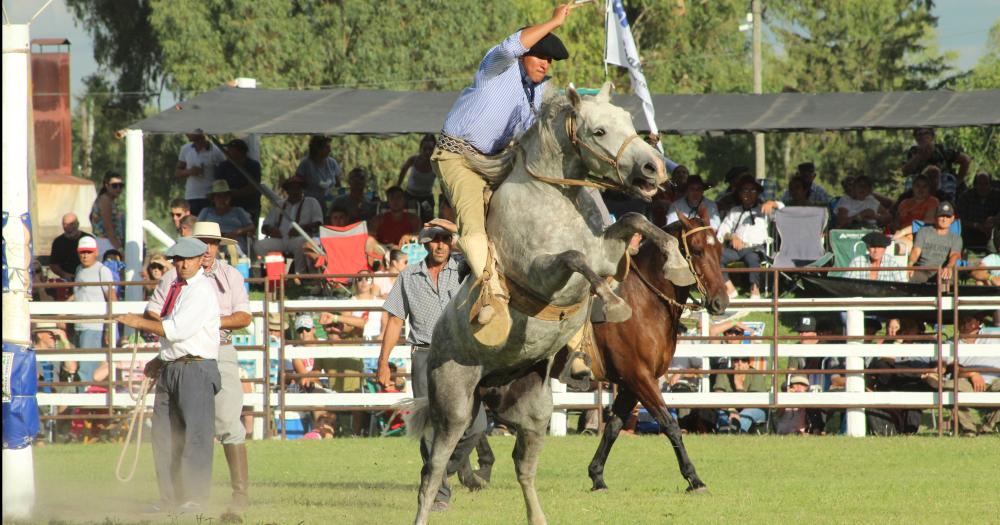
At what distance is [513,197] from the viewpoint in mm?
7672

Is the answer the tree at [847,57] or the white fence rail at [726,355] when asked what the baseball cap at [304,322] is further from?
the tree at [847,57]

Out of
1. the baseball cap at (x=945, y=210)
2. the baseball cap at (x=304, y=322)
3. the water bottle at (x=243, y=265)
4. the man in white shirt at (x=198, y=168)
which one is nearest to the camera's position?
the baseball cap at (x=304, y=322)

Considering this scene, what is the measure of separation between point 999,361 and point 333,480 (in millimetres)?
7747

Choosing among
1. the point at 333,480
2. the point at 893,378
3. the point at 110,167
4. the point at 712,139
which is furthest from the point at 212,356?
the point at 110,167

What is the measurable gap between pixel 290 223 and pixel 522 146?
1118cm

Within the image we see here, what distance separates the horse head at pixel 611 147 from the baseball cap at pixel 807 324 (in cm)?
866

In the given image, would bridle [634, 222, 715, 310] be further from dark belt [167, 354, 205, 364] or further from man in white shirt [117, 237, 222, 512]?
dark belt [167, 354, 205, 364]

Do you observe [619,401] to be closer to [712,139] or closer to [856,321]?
[856,321]

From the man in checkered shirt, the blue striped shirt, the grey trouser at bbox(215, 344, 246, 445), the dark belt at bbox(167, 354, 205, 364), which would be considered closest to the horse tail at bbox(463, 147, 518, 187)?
the blue striped shirt

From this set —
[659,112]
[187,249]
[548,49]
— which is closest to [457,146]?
[548,49]

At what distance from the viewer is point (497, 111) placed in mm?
8195

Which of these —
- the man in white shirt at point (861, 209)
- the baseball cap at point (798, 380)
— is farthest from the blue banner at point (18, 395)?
the man in white shirt at point (861, 209)

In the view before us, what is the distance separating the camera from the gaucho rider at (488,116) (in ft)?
26.0

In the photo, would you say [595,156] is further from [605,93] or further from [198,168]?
[198,168]
